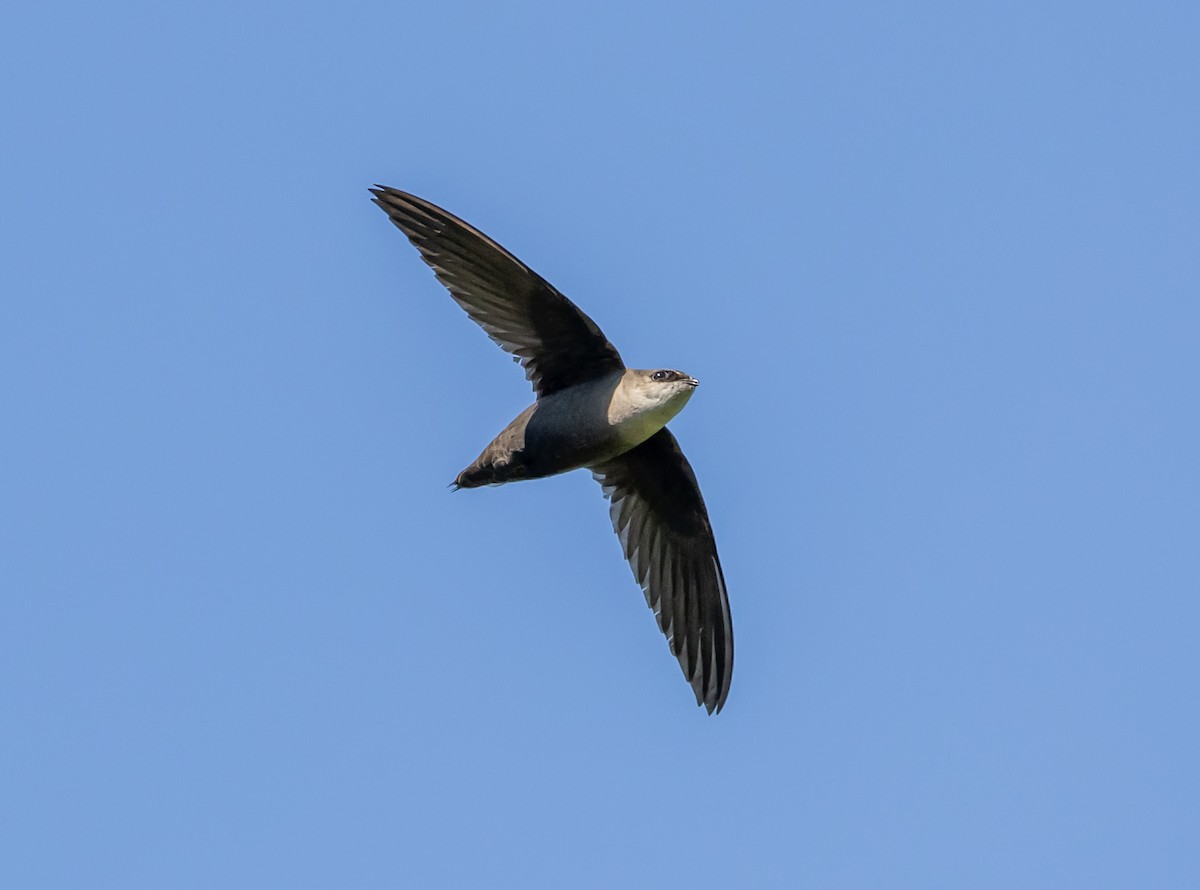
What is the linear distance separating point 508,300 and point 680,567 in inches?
114

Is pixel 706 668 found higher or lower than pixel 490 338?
lower

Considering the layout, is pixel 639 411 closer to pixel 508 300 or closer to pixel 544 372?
pixel 544 372

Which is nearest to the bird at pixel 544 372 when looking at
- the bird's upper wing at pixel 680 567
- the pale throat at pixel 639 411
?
the pale throat at pixel 639 411

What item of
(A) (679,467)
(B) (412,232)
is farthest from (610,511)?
(B) (412,232)

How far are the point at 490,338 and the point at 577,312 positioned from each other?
2.63 ft

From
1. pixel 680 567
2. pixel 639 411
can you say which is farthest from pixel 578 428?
pixel 680 567

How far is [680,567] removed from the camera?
16859mm

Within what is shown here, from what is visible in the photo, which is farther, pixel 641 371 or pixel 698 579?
pixel 698 579

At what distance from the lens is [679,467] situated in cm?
1636

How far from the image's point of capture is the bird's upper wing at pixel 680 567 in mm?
16609

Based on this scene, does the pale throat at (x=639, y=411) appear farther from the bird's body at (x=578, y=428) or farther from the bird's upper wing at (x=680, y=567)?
the bird's upper wing at (x=680, y=567)

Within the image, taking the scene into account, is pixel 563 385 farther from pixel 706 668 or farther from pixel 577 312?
pixel 706 668

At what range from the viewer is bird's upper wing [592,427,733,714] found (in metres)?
16.6

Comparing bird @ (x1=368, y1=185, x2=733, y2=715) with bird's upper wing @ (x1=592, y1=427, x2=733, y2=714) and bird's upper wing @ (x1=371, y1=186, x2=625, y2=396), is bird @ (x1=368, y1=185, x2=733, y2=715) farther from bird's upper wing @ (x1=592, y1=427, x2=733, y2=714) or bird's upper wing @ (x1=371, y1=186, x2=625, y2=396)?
bird's upper wing @ (x1=592, y1=427, x2=733, y2=714)
